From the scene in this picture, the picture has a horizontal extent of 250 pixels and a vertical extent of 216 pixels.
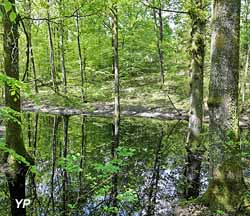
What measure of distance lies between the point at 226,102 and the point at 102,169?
8.19ft

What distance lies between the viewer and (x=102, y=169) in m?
4.05

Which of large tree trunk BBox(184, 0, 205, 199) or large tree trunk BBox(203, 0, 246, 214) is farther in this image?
large tree trunk BBox(184, 0, 205, 199)

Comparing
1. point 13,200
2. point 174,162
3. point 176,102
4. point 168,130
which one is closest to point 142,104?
point 176,102

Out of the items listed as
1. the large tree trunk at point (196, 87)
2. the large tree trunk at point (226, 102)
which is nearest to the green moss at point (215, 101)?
the large tree trunk at point (226, 102)

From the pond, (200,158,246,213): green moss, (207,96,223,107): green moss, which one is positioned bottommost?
the pond

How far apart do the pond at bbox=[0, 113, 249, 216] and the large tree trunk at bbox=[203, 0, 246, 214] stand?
1.28 metres

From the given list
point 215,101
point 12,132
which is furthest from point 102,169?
point 12,132

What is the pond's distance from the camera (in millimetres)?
6051

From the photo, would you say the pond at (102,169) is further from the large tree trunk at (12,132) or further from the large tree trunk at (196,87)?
the large tree trunk at (196,87)

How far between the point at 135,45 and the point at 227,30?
28400 millimetres

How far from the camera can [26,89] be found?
2354 millimetres

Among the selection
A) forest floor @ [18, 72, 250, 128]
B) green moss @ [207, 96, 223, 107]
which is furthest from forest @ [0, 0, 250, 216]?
forest floor @ [18, 72, 250, 128]

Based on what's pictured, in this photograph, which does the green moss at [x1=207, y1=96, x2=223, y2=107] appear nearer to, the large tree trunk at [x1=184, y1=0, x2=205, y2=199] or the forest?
the forest

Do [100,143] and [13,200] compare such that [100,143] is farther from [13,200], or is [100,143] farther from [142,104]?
[142,104]
